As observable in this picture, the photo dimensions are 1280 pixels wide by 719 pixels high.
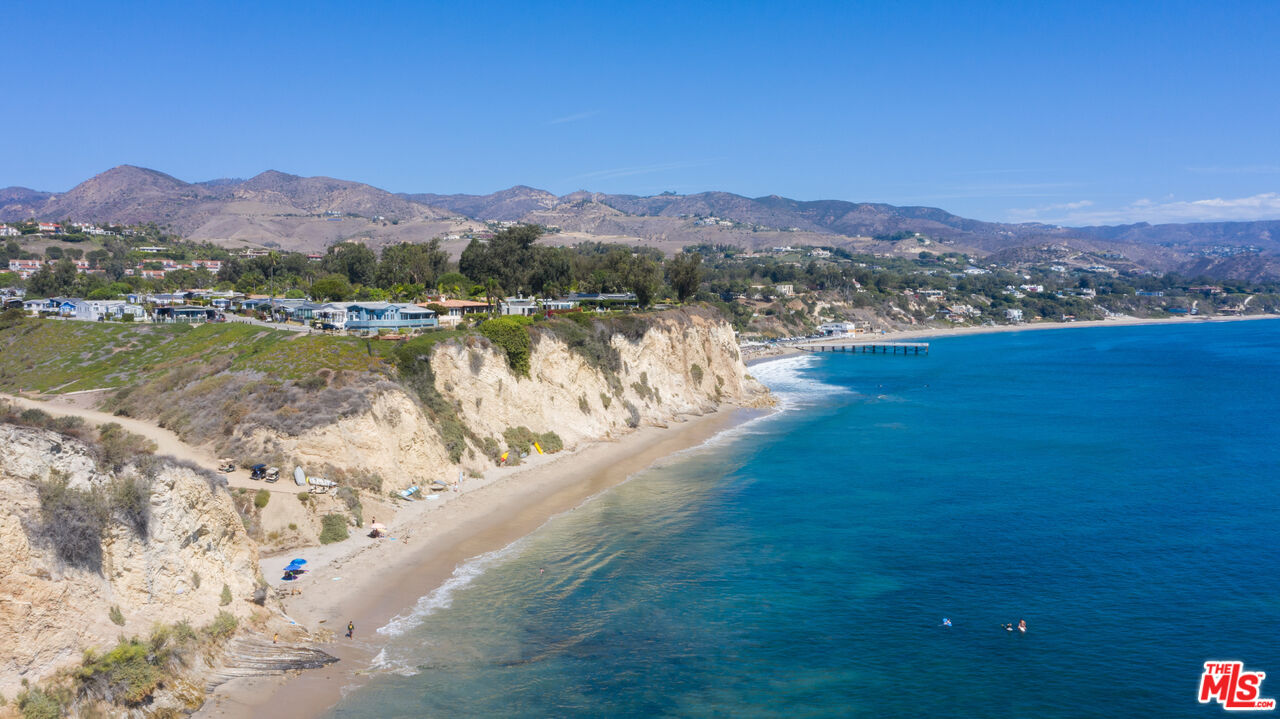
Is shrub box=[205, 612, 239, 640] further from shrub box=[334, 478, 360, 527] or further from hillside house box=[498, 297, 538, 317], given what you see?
hillside house box=[498, 297, 538, 317]

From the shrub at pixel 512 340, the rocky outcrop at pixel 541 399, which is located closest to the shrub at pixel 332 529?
the rocky outcrop at pixel 541 399

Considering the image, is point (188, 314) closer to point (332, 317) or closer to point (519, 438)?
point (332, 317)

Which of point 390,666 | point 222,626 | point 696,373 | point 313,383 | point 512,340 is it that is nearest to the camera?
point 222,626

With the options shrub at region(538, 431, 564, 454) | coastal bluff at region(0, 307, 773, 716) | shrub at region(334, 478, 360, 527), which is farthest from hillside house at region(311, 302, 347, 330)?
shrub at region(334, 478, 360, 527)

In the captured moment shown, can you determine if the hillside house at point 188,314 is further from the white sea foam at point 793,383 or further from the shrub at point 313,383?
the white sea foam at point 793,383

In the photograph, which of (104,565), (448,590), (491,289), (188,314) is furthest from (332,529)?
(491,289)

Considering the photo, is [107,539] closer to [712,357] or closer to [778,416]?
[778,416]
